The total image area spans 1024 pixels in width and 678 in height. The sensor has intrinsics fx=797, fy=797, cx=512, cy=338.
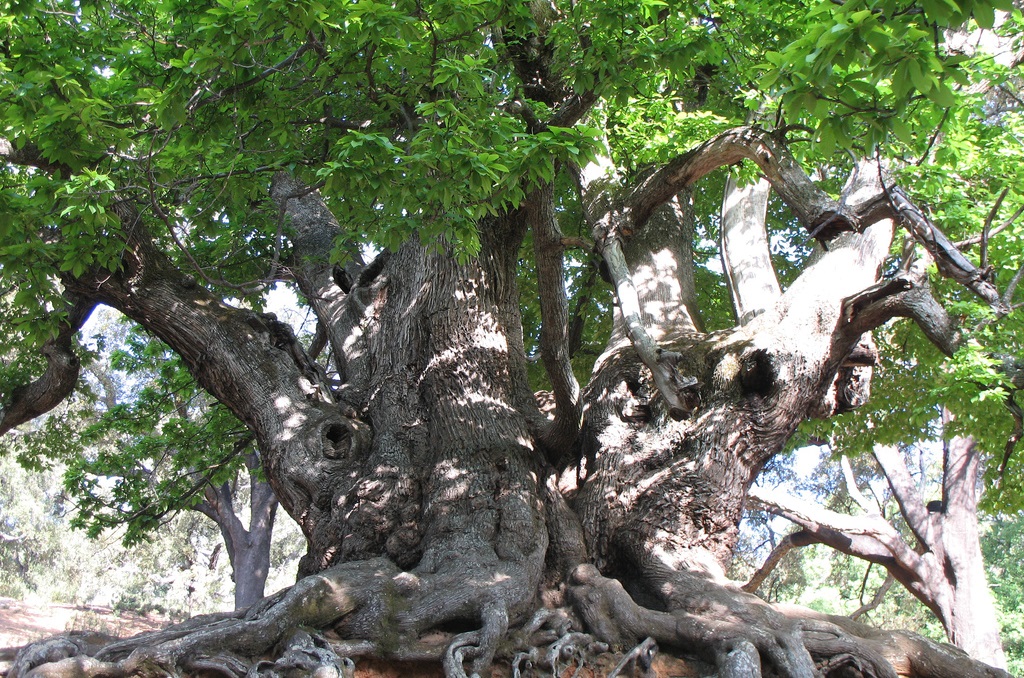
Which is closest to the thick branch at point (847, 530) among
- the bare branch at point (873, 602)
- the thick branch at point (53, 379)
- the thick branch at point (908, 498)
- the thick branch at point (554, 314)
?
the bare branch at point (873, 602)

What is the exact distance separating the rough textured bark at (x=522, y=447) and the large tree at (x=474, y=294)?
0.03 meters

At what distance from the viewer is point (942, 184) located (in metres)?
7.84

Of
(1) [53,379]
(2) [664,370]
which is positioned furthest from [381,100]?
(1) [53,379]

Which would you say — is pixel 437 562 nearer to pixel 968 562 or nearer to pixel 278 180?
pixel 278 180

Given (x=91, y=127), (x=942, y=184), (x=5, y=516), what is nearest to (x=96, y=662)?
(x=91, y=127)

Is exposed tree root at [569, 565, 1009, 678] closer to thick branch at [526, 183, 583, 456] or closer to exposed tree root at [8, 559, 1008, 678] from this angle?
exposed tree root at [8, 559, 1008, 678]

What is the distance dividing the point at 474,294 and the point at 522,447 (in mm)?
1525

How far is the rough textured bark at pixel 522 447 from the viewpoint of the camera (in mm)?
4883

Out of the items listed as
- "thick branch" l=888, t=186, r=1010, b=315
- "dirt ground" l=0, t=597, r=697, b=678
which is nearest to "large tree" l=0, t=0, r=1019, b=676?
"thick branch" l=888, t=186, r=1010, b=315

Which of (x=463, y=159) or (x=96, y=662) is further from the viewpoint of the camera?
(x=463, y=159)

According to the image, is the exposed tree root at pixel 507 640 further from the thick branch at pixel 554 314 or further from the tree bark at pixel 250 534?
the tree bark at pixel 250 534

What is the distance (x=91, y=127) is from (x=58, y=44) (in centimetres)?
153

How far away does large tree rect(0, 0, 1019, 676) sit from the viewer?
15.5 ft

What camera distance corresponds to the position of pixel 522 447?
254 inches
